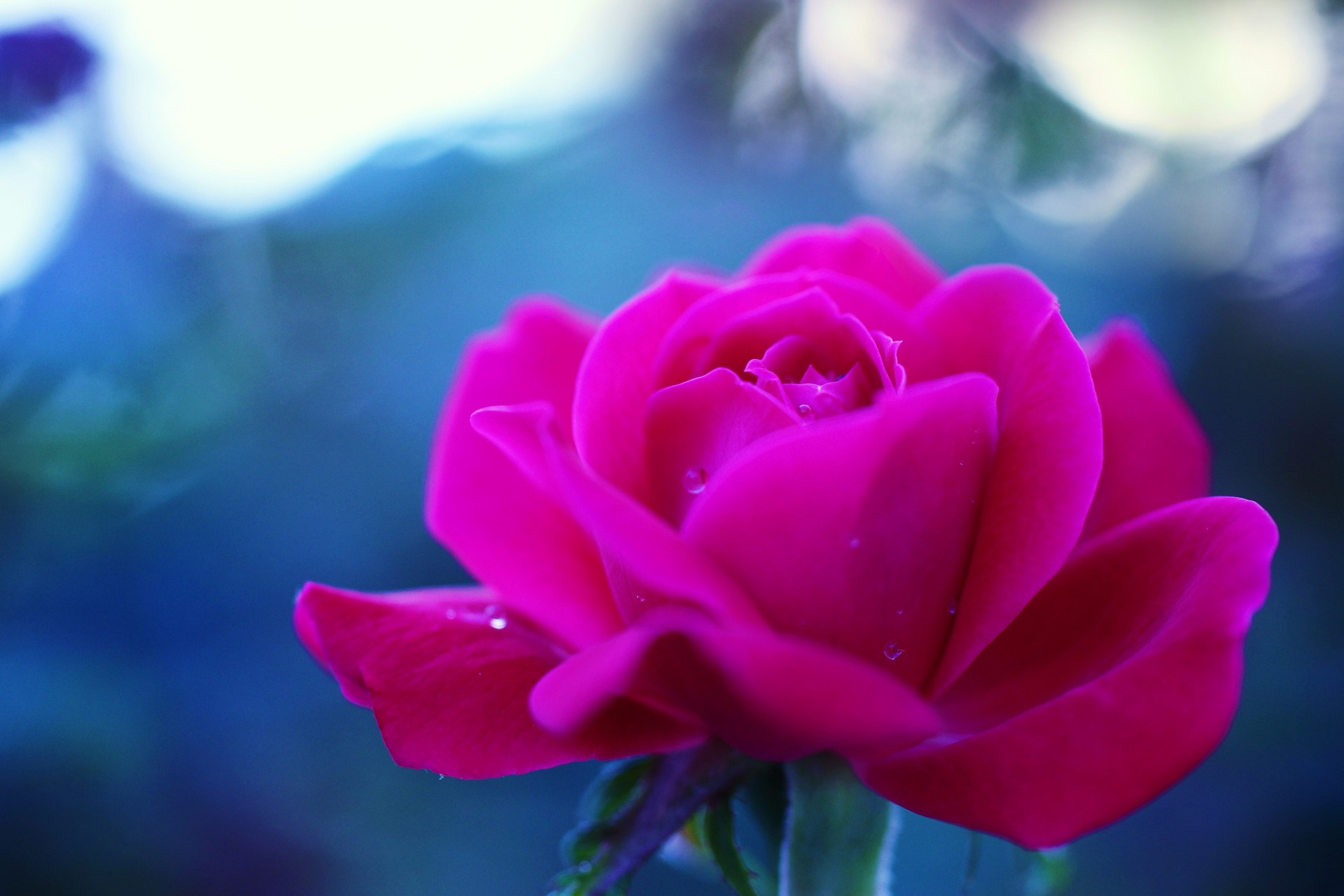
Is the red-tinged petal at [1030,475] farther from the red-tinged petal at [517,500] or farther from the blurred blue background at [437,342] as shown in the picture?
the blurred blue background at [437,342]

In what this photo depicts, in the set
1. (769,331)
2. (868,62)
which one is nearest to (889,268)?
(769,331)

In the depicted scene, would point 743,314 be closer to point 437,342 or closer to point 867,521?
point 867,521

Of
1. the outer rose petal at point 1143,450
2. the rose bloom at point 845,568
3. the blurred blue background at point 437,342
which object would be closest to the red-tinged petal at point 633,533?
the rose bloom at point 845,568

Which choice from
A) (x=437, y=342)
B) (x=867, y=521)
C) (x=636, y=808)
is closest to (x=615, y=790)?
(x=636, y=808)

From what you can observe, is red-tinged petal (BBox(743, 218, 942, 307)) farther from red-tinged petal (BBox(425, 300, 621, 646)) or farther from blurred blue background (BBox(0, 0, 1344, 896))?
blurred blue background (BBox(0, 0, 1344, 896))

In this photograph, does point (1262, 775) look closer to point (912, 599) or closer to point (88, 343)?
point (912, 599)

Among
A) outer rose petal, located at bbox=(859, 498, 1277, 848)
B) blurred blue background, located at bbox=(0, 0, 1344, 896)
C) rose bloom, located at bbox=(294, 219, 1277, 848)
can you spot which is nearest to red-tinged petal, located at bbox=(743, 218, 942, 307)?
rose bloom, located at bbox=(294, 219, 1277, 848)
